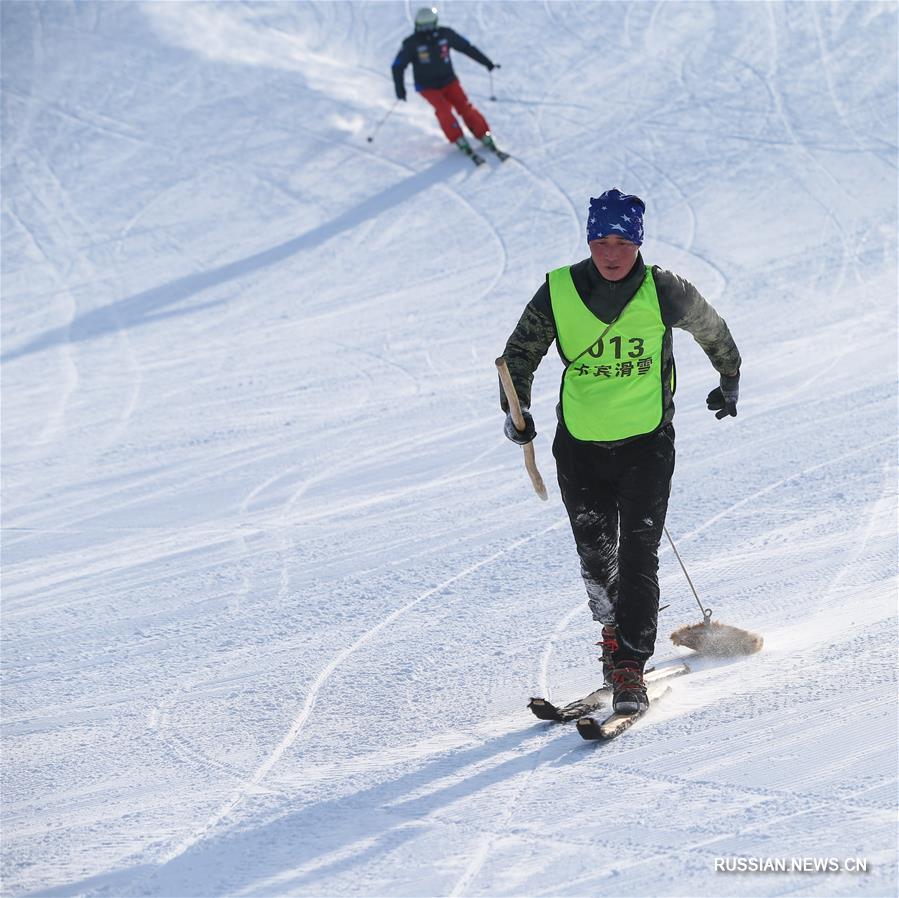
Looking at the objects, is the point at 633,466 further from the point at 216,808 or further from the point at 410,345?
the point at 410,345

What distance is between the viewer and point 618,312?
3.99 m

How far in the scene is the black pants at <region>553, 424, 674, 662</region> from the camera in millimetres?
4211

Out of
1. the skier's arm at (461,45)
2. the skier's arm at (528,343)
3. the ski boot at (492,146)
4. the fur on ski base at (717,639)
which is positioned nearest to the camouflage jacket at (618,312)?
the skier's arm at (528,343)

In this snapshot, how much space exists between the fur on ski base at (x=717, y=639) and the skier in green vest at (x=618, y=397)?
0.45 metres

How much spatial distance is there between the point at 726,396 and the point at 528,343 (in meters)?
0.80

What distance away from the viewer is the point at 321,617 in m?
5.45

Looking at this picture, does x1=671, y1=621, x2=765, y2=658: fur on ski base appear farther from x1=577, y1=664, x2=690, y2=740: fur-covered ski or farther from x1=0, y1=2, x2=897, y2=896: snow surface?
x1=577, y1=664, x2=690, y2=740: fur-covered ski

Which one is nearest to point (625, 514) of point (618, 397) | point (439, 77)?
point (618, 397)

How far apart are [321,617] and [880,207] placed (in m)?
7.29

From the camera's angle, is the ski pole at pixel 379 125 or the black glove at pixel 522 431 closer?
the black glove at pixel 522 431

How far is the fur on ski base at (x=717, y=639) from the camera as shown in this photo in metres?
4.61

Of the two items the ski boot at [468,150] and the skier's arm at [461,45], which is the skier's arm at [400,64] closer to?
the skier's arm at [461,45]

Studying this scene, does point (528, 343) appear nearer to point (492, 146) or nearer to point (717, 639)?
point (717, 639)

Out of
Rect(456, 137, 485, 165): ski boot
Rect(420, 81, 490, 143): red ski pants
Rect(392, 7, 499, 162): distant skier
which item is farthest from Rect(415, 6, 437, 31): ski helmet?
Rect(456, 137, 485, 165): ski boot
